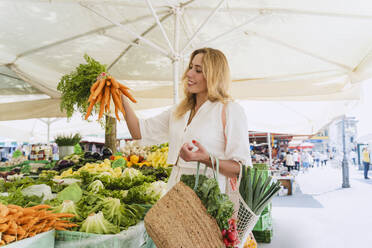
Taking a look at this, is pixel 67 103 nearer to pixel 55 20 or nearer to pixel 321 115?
pixel 55 20

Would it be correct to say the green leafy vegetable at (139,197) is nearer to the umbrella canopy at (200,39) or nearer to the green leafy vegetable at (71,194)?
the green leafy vegetable at (71,194)

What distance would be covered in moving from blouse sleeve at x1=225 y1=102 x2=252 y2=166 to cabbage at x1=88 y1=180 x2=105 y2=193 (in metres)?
1.34

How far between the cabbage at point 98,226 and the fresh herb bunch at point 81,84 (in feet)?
2.59

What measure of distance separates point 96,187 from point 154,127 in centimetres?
85

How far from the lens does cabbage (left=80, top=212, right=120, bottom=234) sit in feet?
4.90

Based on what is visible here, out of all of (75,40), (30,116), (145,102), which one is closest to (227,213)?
(75,40)

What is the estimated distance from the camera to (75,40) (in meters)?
4.68

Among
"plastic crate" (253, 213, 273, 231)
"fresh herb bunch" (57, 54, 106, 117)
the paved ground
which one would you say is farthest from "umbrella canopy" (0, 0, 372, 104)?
the paved ground

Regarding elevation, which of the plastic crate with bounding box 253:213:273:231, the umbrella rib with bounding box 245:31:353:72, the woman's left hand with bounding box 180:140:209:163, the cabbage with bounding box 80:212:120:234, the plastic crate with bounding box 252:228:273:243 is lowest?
the plastic crate with bounding box 252:228:273:243

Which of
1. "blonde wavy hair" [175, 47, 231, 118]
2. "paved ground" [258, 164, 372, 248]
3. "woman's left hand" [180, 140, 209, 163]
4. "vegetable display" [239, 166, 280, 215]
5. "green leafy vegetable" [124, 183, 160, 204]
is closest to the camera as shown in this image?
"woman's left hand" [180, 140, 209, 163]

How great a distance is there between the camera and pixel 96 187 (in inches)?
92.0

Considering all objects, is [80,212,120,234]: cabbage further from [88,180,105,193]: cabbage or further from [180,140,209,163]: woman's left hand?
[88,180,105,193]: cabbage

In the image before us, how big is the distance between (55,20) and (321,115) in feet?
24.2

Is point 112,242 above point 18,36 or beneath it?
beneath
